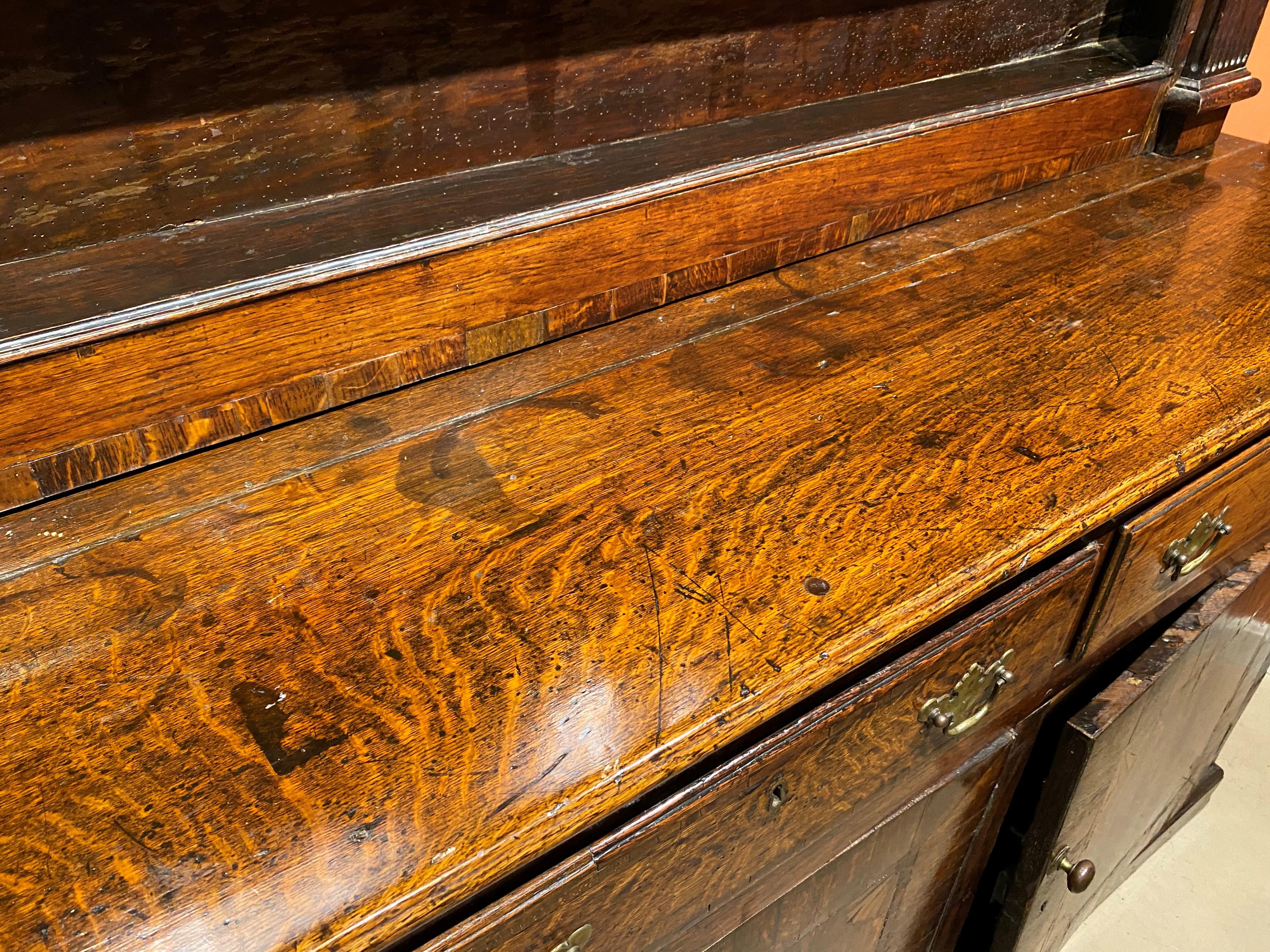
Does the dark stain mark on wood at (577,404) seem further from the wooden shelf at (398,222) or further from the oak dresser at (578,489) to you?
the wooden shelf at (398,222)

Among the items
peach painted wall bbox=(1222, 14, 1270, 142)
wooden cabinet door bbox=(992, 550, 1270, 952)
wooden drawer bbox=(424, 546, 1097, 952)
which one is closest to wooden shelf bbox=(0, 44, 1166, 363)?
wooden drawer bbox=(424, 546, 1097, 952)

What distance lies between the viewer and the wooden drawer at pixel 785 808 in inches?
24.0

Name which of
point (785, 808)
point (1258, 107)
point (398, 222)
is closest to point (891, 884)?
point (785, 808)

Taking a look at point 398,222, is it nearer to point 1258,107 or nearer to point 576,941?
point 576,941

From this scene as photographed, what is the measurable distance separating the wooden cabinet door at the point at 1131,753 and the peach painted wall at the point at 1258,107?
4.03ft

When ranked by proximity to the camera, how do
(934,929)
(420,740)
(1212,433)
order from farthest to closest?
(934,929)
(1212,433)
(420,740)

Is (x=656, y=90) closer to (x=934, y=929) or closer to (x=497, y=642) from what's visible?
(x=497, y=642)

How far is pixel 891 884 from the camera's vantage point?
0.96 meters

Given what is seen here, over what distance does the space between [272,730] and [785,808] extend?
36 centimetres

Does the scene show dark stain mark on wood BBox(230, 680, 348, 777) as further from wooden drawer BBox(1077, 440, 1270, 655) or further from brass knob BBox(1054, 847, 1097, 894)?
brass knob BBox(1054, 847, 1097, 894)

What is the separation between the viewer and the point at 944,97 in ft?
3.94

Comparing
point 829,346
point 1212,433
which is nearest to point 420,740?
point 829,346

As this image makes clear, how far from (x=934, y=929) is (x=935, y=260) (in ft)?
2.48

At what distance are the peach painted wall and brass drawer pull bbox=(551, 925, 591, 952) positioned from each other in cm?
205
